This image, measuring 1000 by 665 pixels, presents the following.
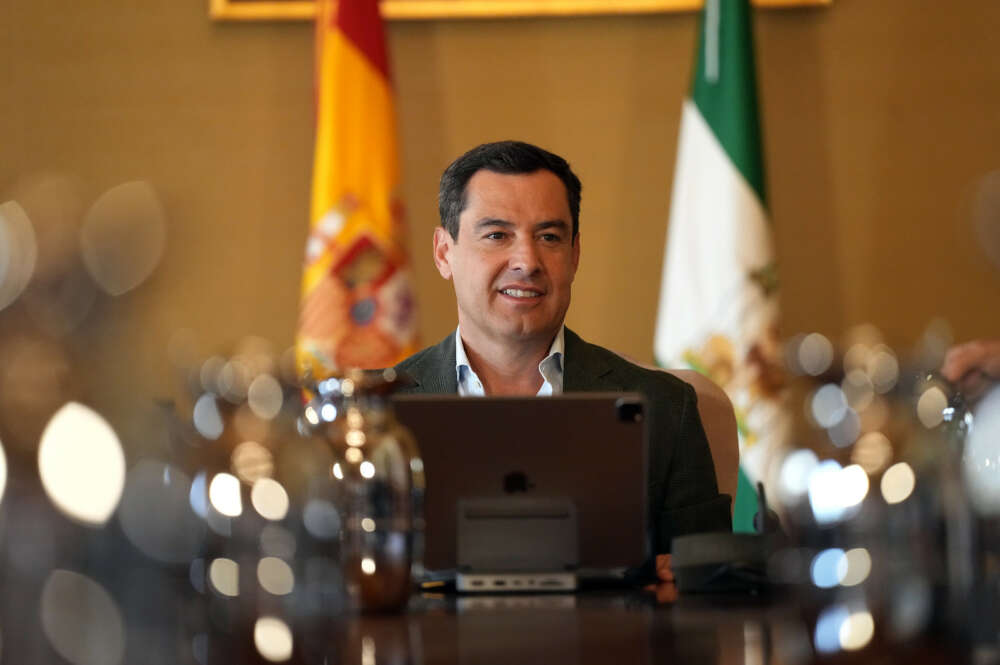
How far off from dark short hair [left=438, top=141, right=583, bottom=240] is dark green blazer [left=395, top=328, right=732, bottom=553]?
350 mm

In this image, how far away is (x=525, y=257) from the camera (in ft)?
10.7

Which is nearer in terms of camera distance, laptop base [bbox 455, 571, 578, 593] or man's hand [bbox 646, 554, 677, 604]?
man's hand [bbox 646, 554, 677, 604]

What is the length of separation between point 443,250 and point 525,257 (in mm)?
340

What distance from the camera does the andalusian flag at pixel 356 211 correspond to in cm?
484

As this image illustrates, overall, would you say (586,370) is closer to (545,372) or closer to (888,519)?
(545,372)

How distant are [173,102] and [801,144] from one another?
8.55 feet

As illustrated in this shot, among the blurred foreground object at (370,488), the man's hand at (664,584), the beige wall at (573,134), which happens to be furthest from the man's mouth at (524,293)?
the beige wall at (573,134)

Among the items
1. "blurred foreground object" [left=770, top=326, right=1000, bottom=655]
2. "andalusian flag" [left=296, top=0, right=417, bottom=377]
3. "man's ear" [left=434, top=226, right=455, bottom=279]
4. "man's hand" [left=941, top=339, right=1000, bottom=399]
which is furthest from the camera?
"andalusian flag" [left=296, top=0, right=417, bottom=377]

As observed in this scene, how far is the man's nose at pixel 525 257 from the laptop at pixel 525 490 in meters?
0.93

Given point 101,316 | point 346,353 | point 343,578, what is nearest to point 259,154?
point 346,353

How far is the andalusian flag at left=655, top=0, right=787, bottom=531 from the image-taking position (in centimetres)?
470

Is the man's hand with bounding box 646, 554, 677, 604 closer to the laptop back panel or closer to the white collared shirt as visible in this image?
the laptop back panel

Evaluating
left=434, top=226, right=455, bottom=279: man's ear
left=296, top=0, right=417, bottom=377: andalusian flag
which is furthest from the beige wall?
left=434, top=226, right=455, bottom=279: man's ear

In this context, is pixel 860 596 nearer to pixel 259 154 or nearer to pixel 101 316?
pixel 101 316
